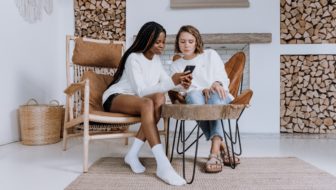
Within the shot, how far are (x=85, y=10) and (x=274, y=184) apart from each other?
9.70 feet

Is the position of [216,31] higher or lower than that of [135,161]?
higher

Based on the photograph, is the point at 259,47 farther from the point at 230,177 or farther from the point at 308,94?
the point at 230,177

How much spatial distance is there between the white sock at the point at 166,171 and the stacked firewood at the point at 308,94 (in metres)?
2.31

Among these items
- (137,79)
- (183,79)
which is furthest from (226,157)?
(137,79)

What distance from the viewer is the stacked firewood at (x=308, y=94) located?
3.55 meters

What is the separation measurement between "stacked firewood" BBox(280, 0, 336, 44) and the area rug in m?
1.91

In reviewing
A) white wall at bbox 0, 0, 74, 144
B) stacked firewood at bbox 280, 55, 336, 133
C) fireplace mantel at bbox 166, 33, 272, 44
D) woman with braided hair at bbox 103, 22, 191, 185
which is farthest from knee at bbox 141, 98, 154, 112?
stacked firewood at bbox 280, 55, 336, 133

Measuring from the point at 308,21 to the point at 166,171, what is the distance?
2.76 m

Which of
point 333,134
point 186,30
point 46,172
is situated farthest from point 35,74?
point 333,134

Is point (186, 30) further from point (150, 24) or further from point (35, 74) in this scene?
point (35, 74)

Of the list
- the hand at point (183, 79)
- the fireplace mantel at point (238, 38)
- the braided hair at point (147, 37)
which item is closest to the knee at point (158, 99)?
the hand at point (183, 79)

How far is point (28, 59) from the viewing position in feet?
10.4

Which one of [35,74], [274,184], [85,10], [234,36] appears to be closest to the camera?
[274,184]

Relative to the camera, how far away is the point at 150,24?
207 centimetres
